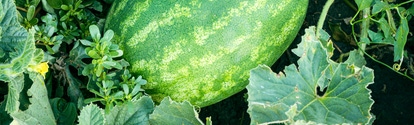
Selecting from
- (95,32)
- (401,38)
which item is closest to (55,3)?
(95,32)

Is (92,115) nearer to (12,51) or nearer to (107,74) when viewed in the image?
(107,74)

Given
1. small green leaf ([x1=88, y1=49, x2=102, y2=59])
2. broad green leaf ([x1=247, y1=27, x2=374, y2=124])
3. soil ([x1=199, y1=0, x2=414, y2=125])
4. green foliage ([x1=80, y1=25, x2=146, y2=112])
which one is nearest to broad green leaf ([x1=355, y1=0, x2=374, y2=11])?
broad green leaf ([x1=247, y1=27, x2=374, y2=124])

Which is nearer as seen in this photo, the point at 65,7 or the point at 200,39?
the point at 200,39

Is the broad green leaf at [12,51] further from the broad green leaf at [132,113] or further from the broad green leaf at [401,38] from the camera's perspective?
the broad green leaf at [401,38]

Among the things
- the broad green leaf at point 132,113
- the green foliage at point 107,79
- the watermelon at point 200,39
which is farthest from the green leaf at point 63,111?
the watermelon at point 200,39

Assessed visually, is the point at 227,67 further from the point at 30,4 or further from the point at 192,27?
the point at 30,4

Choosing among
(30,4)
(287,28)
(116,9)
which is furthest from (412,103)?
(30,4)
